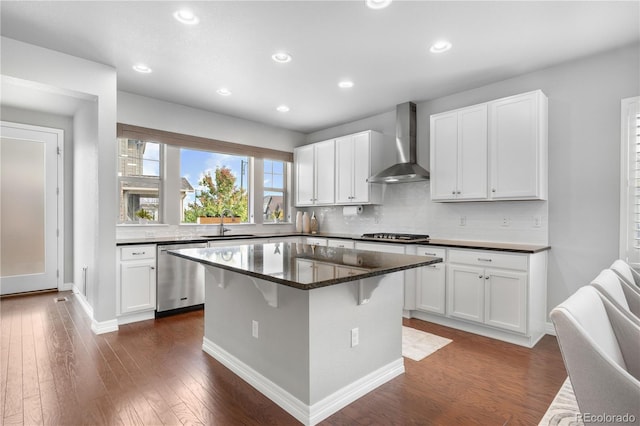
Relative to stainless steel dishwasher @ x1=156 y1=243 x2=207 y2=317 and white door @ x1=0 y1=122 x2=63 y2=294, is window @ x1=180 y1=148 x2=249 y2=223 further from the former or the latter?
white door @ x1=0 y1=122 x2=63 y2=294

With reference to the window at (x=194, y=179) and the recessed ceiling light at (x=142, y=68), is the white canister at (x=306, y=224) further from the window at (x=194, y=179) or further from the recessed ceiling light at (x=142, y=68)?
the recessed ceiling light at (x=142, y=68)

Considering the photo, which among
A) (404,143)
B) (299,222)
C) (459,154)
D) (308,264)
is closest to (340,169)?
(404,143)

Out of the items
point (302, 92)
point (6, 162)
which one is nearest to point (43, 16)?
point (302, 92)

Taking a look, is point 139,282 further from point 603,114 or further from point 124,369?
point 603,114

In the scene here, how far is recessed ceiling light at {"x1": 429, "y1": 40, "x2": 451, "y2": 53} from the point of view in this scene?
2880mm

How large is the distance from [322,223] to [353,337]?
12.3 ft

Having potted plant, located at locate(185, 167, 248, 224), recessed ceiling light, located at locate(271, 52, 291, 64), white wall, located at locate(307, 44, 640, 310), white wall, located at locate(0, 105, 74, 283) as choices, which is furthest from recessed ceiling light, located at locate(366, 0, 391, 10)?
white wall, located at locate(0, 105, 74, 283)

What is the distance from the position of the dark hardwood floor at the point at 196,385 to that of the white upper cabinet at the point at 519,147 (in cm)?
147

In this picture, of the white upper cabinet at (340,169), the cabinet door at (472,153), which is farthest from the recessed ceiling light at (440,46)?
the white upper cabinet at (340,169)

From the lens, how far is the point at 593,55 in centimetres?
314

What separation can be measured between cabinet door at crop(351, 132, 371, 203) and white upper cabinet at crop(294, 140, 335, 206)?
425mm

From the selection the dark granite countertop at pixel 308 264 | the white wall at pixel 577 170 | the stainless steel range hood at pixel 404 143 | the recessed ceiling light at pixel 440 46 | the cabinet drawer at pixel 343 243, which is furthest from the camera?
the cabinet drawer at pixel 343 243

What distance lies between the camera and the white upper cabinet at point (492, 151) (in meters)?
3.25

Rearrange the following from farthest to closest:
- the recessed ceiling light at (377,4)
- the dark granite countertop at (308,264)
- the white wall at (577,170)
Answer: the white wall at (577,170) < the recessed ceiling light at (377,4) < the dark granite countertop at (308,264)
